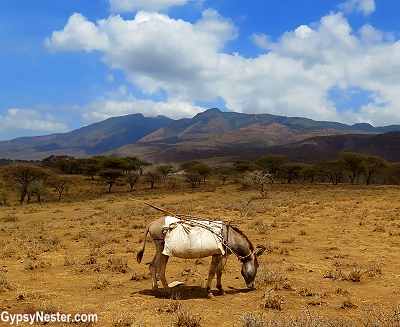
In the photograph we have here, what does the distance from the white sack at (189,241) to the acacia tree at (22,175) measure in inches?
1610

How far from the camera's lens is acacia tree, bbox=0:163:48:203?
4106cm

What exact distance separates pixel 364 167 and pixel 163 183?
3944cm

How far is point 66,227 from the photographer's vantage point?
17969mm

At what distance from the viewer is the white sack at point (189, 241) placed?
6.89 meters

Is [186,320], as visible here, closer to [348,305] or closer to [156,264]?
[156,264]

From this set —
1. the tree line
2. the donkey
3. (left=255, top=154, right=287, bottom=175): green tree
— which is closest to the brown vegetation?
the donkey

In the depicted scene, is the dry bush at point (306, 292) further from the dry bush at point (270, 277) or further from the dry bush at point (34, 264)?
the dry bush at point (34, 264)

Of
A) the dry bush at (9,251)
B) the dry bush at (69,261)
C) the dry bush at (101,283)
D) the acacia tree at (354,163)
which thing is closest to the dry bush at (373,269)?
the dry bush at (101,283)

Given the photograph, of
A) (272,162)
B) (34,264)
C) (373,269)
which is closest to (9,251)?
(34,264)

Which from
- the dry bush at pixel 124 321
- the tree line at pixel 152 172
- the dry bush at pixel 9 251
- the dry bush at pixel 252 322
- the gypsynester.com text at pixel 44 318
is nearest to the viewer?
the dry bush at pixel 252 322

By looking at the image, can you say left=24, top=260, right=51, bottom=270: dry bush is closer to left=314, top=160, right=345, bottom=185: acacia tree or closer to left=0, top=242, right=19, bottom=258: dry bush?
left=0, top=242, right=19, bottom=258: dry bush

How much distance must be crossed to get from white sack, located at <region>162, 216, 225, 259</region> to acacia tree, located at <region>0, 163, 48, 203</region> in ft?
134

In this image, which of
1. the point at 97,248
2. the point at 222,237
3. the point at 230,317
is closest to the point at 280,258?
the point at 222,237

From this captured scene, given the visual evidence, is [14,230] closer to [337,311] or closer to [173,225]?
[173,225]
